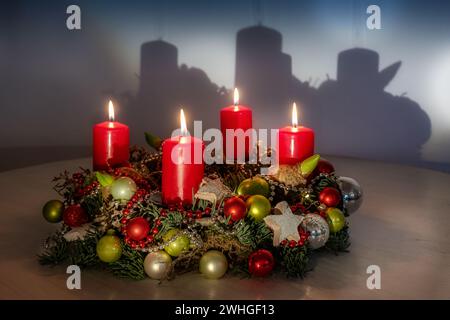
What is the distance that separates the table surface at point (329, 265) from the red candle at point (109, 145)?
0.15 metres

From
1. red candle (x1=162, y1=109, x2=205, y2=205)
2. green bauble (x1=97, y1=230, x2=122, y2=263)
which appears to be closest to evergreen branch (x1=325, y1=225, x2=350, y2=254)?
red candle (x1=162, y1=109, x2=205, y2=205)

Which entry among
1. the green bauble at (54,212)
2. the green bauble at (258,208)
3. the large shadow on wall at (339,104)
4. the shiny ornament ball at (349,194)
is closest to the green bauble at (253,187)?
the green bauble at (258,208)

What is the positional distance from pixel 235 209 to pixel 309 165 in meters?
0.19

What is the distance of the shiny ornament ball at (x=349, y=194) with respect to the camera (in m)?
1.25

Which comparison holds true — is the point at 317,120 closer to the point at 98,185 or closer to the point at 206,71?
the point at 206,71

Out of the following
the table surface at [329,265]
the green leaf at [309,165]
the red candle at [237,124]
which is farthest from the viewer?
the red candle at [237,124]

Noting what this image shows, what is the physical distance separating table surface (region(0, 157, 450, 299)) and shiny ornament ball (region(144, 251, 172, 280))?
1 cm

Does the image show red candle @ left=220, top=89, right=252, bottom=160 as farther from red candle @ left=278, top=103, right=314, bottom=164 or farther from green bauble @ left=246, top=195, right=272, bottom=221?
green bauble @ left=246, top=195, right=272, bottom=221

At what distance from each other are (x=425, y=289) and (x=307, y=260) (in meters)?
0.17

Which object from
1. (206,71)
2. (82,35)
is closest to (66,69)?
(82,35)

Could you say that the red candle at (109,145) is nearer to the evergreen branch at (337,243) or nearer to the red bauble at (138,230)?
the red bauble at (138,230)

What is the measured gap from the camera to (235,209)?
3.45 ft

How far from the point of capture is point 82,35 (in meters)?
2.27

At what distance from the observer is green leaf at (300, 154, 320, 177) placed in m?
1.18
